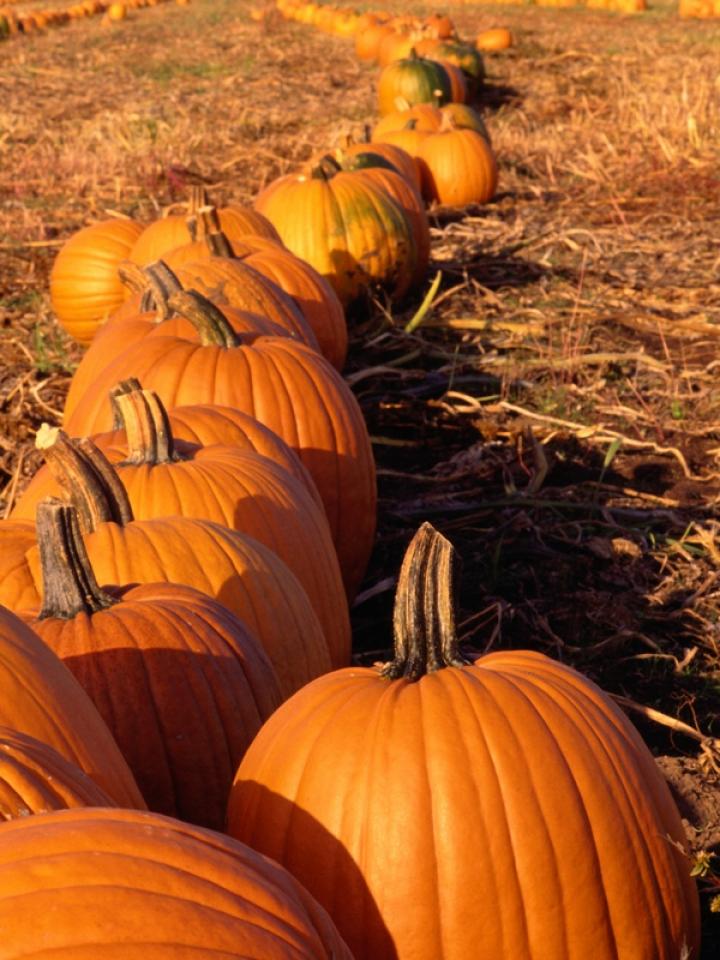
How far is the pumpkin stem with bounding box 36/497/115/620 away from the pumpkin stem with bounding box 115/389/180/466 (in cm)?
75

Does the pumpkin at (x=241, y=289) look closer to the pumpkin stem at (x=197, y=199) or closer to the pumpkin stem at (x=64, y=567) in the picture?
the pumpkin stem at (x=197, y=199)

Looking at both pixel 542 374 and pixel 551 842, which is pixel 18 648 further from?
pixel 542 374

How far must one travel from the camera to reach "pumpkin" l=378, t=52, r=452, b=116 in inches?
629

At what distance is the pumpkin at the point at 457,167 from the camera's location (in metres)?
10.8

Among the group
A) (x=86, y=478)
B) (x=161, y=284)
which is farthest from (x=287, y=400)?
(x=86, y=478)

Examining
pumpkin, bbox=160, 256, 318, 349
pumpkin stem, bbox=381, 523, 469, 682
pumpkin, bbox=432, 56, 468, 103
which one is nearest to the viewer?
pumpkin stem, bbox=381, 523, 469, 682

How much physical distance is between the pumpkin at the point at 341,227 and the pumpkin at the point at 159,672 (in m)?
5.01

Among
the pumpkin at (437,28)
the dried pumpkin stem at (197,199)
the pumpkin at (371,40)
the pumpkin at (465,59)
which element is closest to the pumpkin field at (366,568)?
the dried pumpkin stem at (197,199)

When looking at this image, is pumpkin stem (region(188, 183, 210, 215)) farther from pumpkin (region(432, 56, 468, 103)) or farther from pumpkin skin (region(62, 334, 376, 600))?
pumpkin (region(432, 56, 468, 103))

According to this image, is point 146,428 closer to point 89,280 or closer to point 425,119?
point 89,280

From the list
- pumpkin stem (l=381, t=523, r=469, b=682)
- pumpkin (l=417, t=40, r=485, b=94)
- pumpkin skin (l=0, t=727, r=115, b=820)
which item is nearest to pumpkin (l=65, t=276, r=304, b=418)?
pumpkin stem (l=381, t=523, r=469, b=682)

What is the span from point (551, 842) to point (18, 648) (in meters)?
0.92

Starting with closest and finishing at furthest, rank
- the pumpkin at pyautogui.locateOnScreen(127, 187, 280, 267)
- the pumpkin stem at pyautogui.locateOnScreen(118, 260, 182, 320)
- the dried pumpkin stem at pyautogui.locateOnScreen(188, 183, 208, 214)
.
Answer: the pumpkin stem at pyautogui.locateOnScreen(118, 260, 182, 320), the dried pumpkin stem at pyautogui.locateOnScreen(188, 183, 208, 214), the pumpkin at pyautogui.locateOnScreen(127, 187, 280, 267)

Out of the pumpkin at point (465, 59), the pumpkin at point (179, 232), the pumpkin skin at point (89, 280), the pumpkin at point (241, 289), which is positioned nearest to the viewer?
the pumpkin at point (241, 289)
